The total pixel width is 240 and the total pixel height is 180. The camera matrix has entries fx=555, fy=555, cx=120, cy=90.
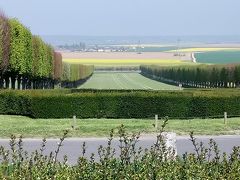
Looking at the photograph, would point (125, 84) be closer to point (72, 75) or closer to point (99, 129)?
point (72, 75)

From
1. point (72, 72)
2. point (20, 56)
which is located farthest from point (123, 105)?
point (72, 72)

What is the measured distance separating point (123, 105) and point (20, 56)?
16004 mm

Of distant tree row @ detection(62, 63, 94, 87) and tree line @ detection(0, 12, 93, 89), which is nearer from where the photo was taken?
tree line @ detection(0, 12, 93, 89)

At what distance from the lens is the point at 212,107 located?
33.2m

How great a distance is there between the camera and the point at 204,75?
3435 inches

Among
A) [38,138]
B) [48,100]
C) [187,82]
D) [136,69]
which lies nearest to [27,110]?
[48,100]

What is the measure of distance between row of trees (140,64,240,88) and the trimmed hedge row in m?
37.2

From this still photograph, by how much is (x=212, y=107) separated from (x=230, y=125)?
7035mm

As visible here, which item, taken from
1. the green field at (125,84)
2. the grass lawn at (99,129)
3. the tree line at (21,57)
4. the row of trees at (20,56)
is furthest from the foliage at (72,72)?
the grass lawn at (99,129)

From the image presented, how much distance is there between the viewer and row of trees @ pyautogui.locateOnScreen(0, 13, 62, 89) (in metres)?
42.9

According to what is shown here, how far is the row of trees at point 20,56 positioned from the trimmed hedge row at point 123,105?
32.0ft

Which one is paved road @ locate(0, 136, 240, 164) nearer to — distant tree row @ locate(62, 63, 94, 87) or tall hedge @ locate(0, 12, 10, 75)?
tall hedge @ locate(0, 12, 10, 75)

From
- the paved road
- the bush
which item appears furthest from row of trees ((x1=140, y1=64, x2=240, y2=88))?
the bush

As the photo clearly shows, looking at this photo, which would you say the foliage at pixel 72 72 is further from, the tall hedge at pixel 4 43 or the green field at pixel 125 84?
the tall hedge at pixel 4 43
